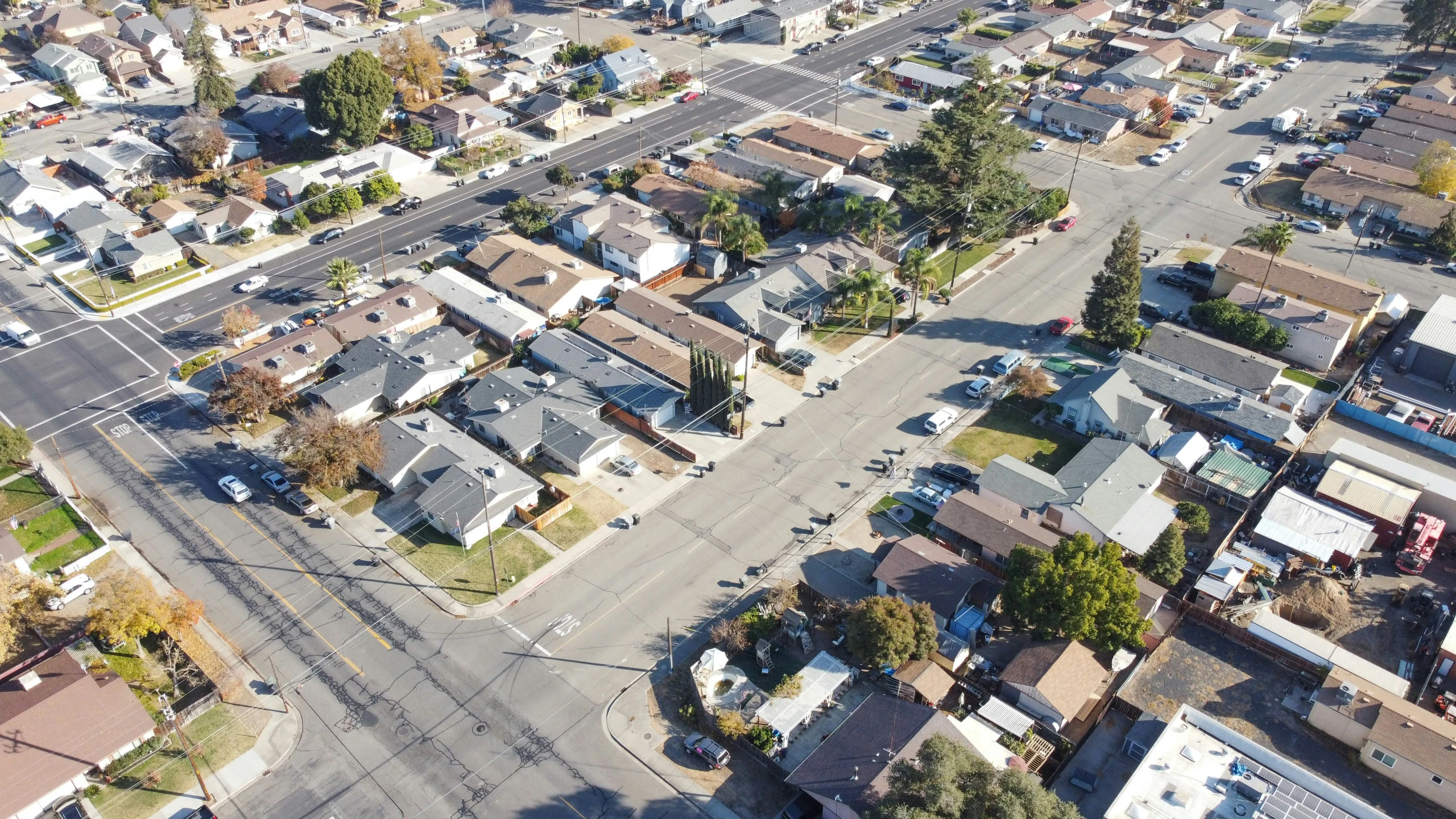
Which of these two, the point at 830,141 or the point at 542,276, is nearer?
the point at 542,276

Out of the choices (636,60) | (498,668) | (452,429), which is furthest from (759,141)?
(498,668)

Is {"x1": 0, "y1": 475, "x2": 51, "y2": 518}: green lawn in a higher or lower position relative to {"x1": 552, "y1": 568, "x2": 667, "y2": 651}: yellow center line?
higher

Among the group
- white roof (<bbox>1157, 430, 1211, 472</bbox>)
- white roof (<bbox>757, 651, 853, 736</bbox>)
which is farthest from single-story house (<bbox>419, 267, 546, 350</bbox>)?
white roof (<bbox>1157, 430, 1211, 472</bbox>)

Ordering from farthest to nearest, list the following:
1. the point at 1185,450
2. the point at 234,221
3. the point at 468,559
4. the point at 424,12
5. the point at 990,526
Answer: the point at 424,12 < the point at 234,221 < the point at 1185,450 < the point at 468,559 < the point at 990,526

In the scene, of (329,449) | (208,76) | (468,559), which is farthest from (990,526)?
(208,76)

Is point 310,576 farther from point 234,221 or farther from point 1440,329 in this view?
point 1440,329

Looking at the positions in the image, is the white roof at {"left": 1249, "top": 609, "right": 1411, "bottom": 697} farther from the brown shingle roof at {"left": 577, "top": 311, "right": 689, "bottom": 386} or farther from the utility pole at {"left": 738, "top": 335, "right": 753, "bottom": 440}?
the brown shingle roof at {"left": 577, "top": 311, "right": 689, "bottom": 386}
